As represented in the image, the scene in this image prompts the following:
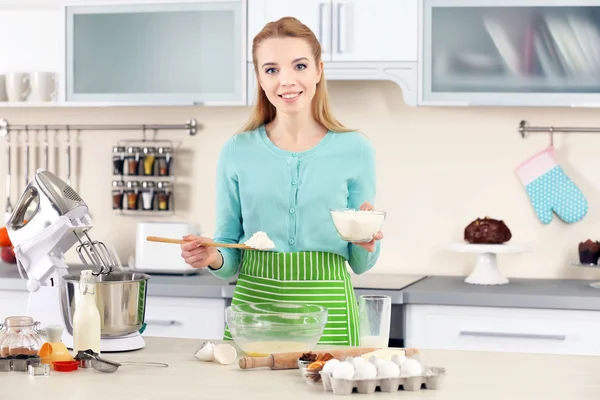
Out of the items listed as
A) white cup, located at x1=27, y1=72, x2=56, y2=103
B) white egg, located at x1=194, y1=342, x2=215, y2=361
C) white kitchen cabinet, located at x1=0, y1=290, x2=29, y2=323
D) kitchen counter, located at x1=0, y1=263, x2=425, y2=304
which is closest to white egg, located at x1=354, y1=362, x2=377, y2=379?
white egg, located at x1=194, y1=342, x2=215, y2=361

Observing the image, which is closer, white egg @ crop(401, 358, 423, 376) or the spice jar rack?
white egg @ crop(401, 358, 423, 376)

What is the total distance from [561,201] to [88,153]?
200 cm

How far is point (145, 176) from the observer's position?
394 centimetres

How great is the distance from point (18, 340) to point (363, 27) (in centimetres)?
198

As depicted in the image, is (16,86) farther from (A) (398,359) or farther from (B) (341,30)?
(A) (398,359)

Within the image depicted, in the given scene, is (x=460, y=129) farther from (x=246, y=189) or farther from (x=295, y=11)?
(x=246, y=189)

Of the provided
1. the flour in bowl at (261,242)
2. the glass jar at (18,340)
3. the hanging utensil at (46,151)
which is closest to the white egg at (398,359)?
the flour in bowl at (261,242)

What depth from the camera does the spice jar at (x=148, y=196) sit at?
3869mm

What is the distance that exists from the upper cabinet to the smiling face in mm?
1108

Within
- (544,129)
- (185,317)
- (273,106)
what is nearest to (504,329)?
(544,129)

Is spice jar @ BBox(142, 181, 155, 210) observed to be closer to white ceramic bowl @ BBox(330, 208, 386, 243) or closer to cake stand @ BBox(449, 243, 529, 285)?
cake stand @ BBox(449, 243, 529, 285)

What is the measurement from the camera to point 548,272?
12.0ft

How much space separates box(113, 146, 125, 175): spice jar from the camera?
387 cm

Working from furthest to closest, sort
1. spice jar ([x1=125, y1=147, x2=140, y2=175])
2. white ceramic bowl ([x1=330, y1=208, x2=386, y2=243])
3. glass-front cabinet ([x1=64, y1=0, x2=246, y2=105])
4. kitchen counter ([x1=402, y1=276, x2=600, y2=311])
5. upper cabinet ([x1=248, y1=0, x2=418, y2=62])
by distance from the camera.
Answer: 1. spice jar ([x1=125, y1=147, x2=140, y2=175])
2. glass-front cabinet ([x1=64, y1=0, x2=246, y2=105])
3. upper cabinet ([x1=248, y1=0, x2=418, y2=62])
4. kitchen counter ([x1=402, y1=276, x2=600, y2=311])
5. white ceramic bowl ([x1=330, y1=208, x2=386, y2=243])
